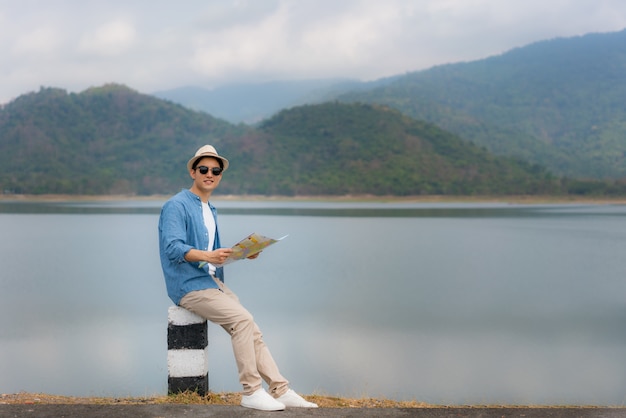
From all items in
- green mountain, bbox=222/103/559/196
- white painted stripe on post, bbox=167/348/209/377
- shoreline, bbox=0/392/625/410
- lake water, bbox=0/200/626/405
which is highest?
green mountain, bbox=222/103/559/196

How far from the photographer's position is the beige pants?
409cm

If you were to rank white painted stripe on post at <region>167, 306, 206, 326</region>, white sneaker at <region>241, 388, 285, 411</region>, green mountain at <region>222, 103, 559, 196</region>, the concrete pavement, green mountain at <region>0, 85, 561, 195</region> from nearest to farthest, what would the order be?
the concrete pavement → white sneaker at <region>241, 388, 285, 411</region> → white painted stripe on post at <region>167, 306, 206, 326</region> → green mountain at <region>222, 103, 559, 196</region> → green mountain at <region>0, 85, 561, 195</region>

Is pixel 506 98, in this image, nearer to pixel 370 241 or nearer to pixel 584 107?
pixel 584 107

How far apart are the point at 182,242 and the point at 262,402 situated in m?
1.06

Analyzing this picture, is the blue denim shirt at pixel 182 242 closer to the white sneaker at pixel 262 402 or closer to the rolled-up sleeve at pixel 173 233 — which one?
the rolled-up sleeve at pixel 173 233

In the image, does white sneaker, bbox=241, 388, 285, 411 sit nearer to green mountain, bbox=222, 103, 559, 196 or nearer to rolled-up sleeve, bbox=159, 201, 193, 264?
rolled-up sleeve, bbox=159, 201, 193, 264

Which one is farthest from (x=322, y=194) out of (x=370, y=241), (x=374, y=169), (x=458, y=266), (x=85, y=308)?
(x=85, y=308)

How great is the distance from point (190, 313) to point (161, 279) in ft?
45.4

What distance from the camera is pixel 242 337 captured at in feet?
13.5

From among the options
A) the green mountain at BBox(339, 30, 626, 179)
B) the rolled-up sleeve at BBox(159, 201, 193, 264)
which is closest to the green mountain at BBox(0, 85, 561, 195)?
the green mountain at BBox(339, 30, 626, 179)

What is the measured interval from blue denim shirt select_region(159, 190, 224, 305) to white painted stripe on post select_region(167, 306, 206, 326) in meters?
0.09

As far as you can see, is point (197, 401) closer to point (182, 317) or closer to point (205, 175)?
point (182, 317)

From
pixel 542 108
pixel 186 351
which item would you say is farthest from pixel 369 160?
pixel 186 351

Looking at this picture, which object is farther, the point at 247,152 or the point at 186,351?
the point at 247,152
